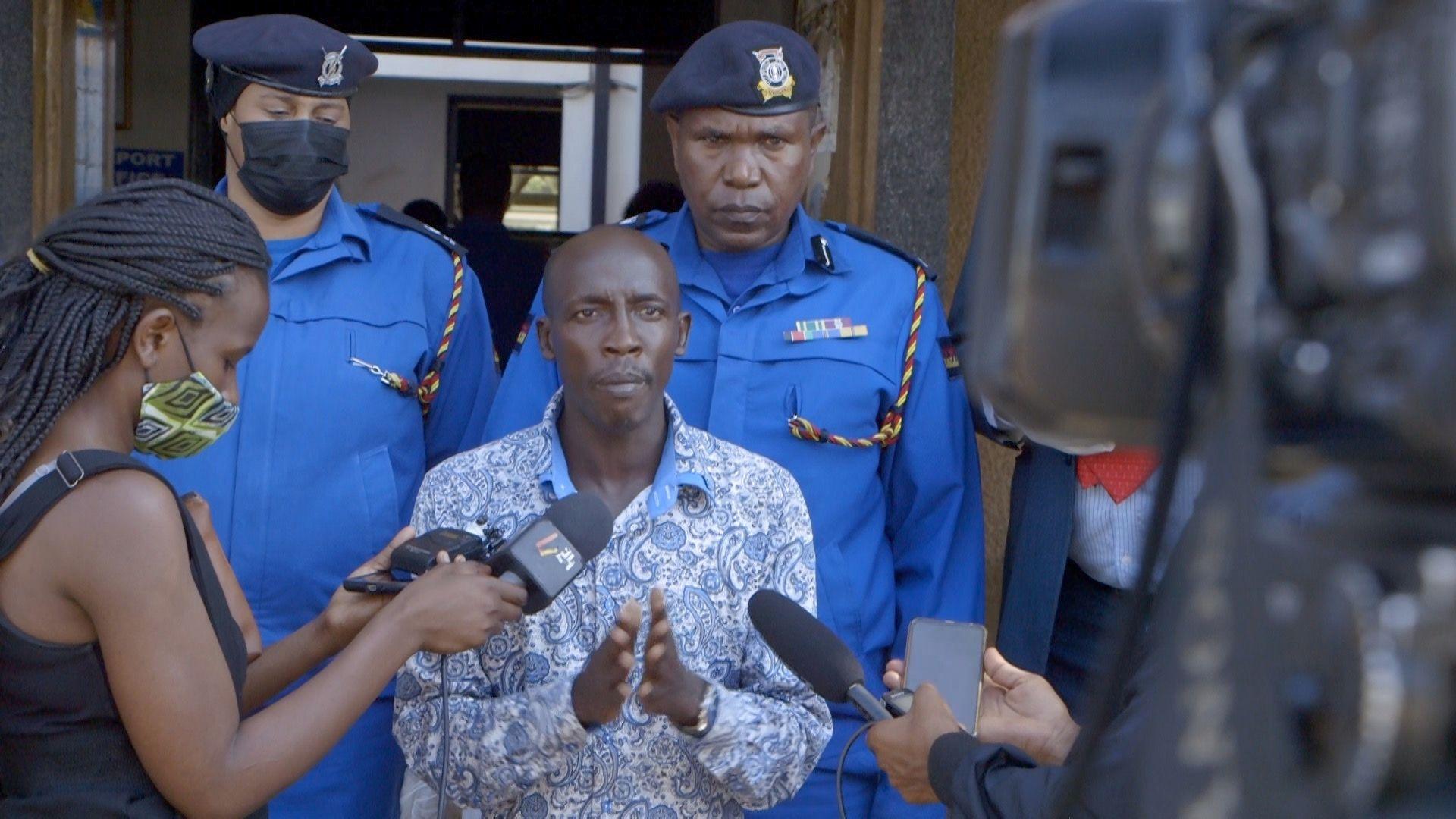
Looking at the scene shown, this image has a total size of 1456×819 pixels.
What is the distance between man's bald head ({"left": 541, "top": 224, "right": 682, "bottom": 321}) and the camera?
8.63ft

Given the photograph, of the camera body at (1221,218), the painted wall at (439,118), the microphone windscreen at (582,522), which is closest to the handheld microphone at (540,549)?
the microphone windscreen at (582,522)

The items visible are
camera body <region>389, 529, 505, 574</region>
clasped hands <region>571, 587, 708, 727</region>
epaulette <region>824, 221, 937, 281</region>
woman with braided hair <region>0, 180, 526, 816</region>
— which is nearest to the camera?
woman with braided hair <region>0, 180, 526, 816</region>

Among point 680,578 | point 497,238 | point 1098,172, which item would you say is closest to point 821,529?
point 680,578

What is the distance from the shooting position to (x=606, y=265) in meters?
2.63

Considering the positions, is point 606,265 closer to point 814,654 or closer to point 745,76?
point 745,76

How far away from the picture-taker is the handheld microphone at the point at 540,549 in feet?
7.20

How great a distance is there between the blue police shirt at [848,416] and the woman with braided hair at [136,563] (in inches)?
32.1

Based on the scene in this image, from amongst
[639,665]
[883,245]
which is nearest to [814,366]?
[883,245]

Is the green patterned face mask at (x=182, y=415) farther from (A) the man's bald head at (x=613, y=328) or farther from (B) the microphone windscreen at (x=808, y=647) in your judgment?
(B) the microphone windscreen at (x=808, y=647)

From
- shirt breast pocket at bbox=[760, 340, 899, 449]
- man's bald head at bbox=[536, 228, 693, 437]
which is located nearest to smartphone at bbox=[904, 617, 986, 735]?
man's bald head at bbox=[536, 228, 693, 437]

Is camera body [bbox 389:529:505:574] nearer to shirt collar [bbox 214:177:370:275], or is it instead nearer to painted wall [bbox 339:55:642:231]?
shirt collar [bbox 214:177:370:275]

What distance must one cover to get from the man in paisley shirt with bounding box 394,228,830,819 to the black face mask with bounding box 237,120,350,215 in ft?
2.07

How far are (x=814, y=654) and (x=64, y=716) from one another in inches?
35.3

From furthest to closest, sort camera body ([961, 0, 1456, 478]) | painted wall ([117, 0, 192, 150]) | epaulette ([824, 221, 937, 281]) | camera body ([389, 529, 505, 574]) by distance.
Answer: painted wall ([117, 0, 192, 150])
epaulette ([824, 221, 937, 281])
camera body ([389, 529, 505, 574])
camera body ([961, 0, 1456, 478])
